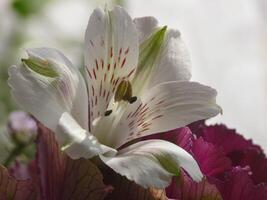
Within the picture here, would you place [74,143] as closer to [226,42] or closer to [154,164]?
[154,164]

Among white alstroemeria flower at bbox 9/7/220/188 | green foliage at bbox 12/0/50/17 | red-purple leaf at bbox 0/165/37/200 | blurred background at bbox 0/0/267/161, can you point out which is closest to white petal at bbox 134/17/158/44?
white alstroemeria flower at bbox 9/7/220/188

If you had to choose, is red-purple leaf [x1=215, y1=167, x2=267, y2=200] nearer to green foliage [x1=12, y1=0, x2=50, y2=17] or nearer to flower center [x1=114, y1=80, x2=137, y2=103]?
flower center [x1=114, y1=80, x2=137, y2=103]

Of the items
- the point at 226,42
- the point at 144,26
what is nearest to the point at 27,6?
the point at 144,26

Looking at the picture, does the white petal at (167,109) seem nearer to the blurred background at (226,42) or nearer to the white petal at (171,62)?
the white petal at (171,62)

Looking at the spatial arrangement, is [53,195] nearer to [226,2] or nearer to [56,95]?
[56,95]

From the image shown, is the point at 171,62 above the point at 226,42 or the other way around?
above

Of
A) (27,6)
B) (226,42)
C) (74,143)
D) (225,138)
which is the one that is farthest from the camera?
(226,42)

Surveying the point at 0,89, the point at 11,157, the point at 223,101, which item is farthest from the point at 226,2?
the point at 11,157
